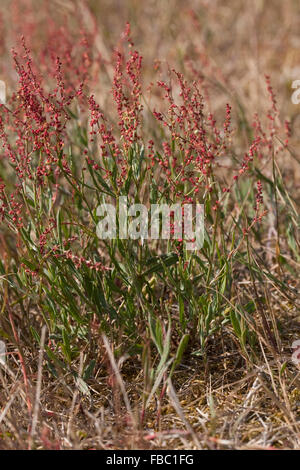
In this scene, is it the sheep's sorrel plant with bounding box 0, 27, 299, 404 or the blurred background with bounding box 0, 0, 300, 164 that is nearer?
the sheep's sorrel plant with bounding box 0, 27, 299, 404

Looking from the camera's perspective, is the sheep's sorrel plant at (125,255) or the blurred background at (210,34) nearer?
the sheep's sorrel plant at (125,255)

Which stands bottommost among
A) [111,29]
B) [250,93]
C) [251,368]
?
[251,368]

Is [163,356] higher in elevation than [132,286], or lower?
lower

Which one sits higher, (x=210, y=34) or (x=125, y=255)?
(x=210, y=34)

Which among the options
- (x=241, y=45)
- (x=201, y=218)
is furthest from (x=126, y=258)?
(x=241, y=45)

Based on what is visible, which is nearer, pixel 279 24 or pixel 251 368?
pixel 251 368

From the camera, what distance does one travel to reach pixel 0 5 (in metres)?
5.51

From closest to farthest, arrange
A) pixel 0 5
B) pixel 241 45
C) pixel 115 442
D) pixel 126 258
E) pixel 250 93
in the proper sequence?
1. pixel 115 442
2. pixel 126 258
3. pixel 250 93
4. pixel 241 45
5. pixel 0 5

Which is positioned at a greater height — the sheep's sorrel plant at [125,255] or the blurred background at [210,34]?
the blurred background at [210,34]

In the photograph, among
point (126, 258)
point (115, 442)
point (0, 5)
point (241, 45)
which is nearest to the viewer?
point (115, 442)

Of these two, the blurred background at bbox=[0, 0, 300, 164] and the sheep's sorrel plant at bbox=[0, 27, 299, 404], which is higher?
the blurred background at bbox=[0, 0, 300, 164]

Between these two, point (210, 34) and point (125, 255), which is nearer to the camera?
point (125, 255)

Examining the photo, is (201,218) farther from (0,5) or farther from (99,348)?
(0,5)
